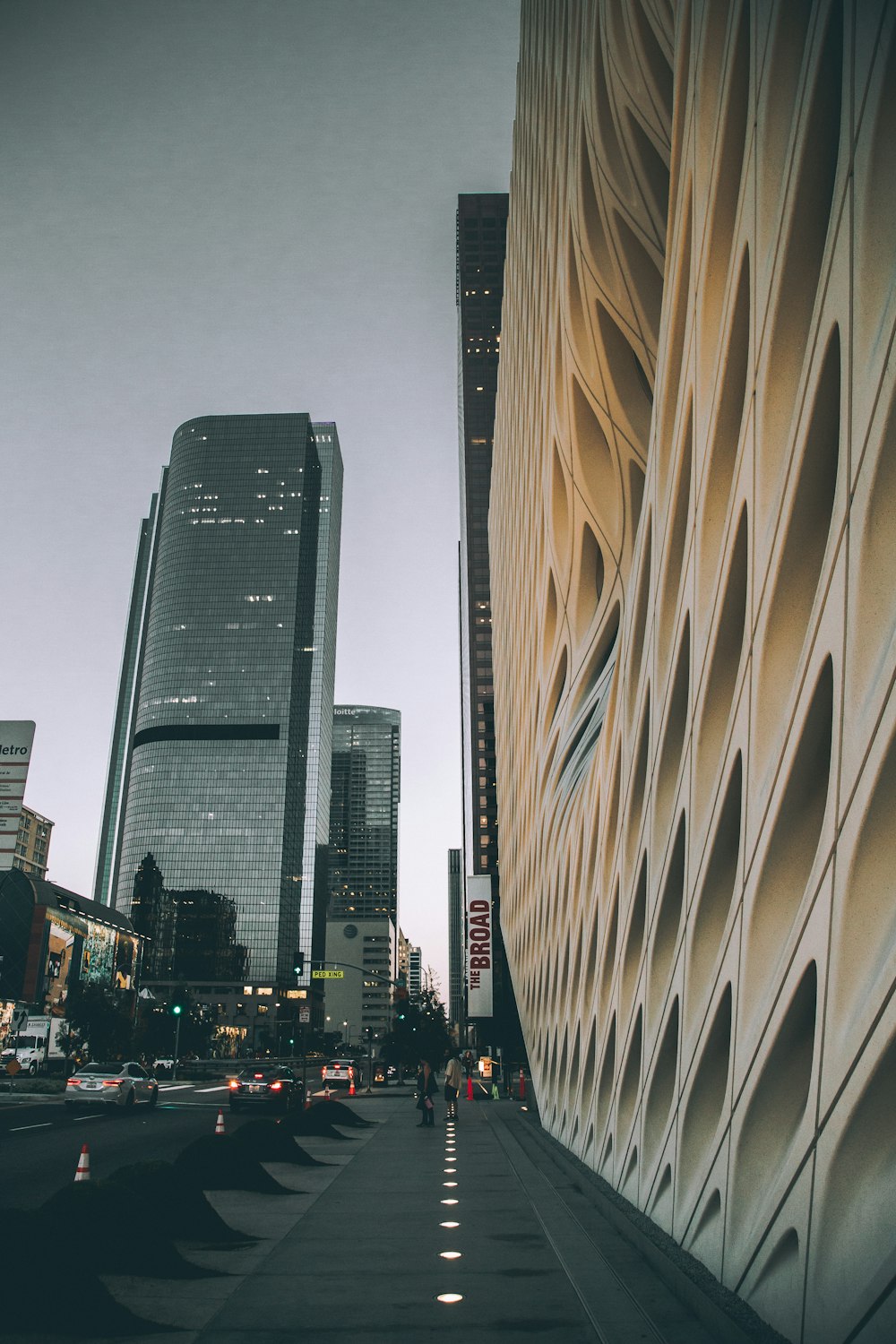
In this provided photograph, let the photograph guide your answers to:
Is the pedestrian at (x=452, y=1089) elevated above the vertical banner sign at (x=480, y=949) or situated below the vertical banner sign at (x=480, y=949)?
below

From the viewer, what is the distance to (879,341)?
4.72 meters

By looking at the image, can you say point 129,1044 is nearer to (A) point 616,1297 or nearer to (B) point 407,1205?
(B) point 407,1205

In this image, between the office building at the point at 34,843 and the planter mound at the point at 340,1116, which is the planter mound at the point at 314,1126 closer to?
the planter mound at the point at 340,1116

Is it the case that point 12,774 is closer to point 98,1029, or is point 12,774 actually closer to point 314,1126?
point 314,1126

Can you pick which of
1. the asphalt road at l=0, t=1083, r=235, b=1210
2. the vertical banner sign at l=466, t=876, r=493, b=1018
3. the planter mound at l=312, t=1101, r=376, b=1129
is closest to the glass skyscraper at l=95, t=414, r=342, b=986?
the vertical banner sign at l=466, t=876, r=493, b=1018

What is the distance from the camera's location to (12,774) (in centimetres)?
2716

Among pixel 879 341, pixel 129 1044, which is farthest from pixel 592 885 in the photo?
pixel 129 1044

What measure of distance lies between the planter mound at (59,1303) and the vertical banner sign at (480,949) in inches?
1639

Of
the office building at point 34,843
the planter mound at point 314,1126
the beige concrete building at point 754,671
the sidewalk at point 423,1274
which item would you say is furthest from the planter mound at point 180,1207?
the office building at point 34,843

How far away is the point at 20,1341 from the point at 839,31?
9.63 meters

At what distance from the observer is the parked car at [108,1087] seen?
84.9 ft

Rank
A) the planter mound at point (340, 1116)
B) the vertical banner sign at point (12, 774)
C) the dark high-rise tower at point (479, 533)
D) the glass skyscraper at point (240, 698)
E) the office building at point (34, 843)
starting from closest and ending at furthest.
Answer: the planter mound at point (340, 1116), the vertical banner sign at point (12, 774), the dark high-rise tower at point (479, 533), the office building at point (34, 843), the glass skyscraper at point (240, 698)

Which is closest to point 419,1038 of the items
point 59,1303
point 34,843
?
point 59,1303

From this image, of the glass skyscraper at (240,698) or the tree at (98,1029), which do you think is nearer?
the tree at (98,1029)
